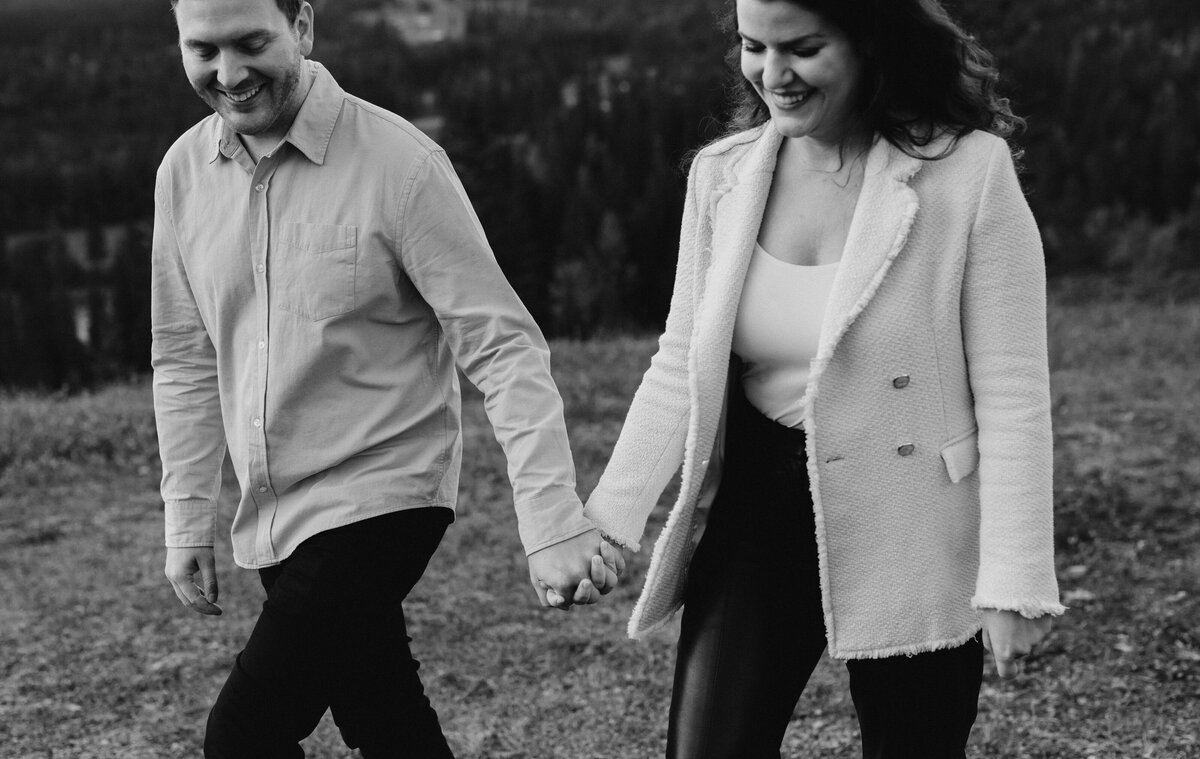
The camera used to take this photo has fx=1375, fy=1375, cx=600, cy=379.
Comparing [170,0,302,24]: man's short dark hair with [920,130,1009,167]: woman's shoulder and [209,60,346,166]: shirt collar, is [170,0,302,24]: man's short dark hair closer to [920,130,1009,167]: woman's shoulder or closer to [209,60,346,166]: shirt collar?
[209,60,346,166]: shirt collar

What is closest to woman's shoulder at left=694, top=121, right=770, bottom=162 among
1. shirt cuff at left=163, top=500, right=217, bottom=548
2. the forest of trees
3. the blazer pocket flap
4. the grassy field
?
the blazer pocket flap

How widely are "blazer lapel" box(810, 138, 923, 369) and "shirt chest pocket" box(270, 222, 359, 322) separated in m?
0.87

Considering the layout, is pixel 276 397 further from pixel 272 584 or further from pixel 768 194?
pixel 768 194

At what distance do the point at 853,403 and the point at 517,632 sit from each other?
3.07 m

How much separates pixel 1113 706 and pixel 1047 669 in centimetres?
33

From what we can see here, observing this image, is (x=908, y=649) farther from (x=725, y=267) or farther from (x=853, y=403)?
(x=725, y=267)

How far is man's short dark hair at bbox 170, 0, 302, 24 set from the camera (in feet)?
8.02

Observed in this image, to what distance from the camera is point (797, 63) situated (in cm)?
208

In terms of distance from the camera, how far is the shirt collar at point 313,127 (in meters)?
2.51

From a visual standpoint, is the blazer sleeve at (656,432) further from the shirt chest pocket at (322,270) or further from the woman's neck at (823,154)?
the shirt chest pocket at (322,270)

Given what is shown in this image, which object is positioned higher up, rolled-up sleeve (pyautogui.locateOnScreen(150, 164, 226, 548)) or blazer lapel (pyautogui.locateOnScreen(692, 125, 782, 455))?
blazer lapel (pyautogui.locateOnScreen(692, 125, 782, 455))

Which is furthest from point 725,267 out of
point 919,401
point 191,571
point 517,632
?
point 517,632

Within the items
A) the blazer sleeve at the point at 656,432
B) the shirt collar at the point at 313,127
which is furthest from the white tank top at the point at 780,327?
the shirt collar at the point at 313,127

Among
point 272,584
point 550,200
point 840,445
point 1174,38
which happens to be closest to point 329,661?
point 272,584
